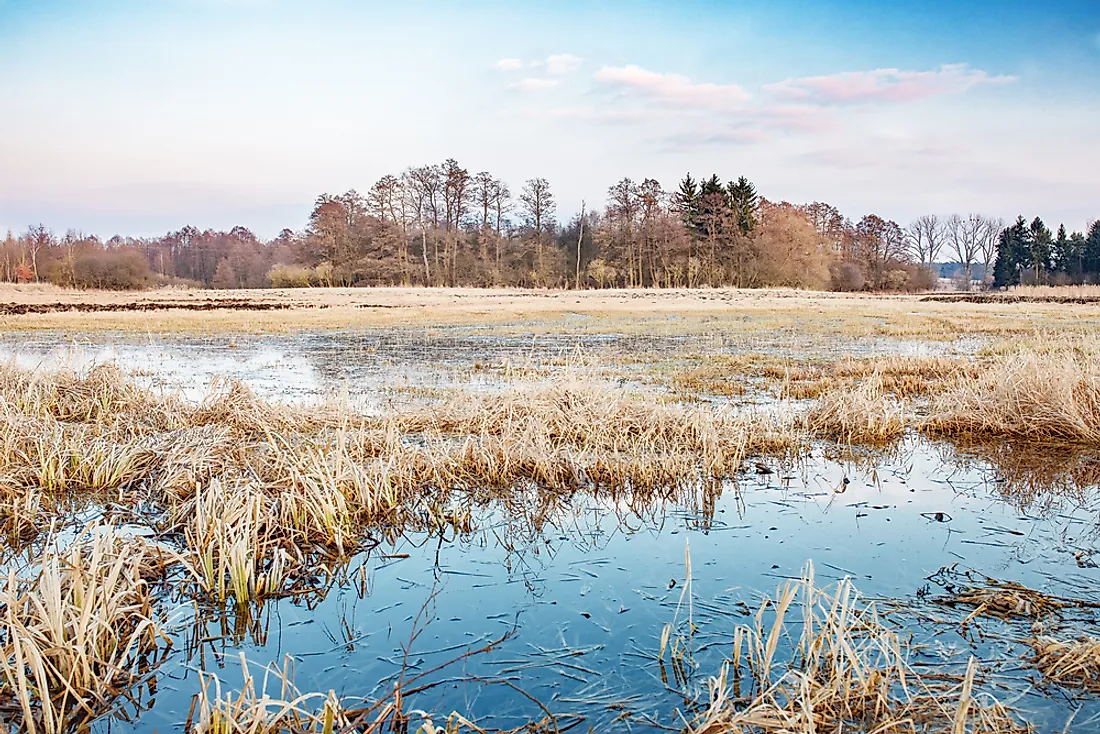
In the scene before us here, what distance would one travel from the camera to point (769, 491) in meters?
6.82

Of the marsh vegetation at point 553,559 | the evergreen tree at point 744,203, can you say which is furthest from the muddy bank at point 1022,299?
the marsh vegetation at point 553,559

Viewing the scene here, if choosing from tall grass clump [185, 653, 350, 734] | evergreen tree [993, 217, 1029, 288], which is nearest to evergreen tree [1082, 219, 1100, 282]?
evergreen tree [993, 217, 1029, 288]

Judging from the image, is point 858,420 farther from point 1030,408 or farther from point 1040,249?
point 1040,249

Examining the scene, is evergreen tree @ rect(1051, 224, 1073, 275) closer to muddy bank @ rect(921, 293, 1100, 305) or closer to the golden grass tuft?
muddy bank @ rect(921, 293, 1100, 305)

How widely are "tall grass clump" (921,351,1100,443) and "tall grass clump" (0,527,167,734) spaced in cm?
827

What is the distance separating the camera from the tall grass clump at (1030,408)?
8.45 meters

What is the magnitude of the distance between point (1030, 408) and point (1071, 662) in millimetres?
6133

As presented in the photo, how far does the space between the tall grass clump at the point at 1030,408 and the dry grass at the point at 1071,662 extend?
217 inches

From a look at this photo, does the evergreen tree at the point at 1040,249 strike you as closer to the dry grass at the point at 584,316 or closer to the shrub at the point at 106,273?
the dry grass at the point at 584,316

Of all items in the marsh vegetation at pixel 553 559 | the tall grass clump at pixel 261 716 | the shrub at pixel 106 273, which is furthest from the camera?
the shrub at pixel 106 273

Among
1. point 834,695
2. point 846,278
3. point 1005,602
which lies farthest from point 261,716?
point 846,278

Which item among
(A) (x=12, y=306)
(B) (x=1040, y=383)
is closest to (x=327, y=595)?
(B) (x=1040, y=383)

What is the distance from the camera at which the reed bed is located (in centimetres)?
307

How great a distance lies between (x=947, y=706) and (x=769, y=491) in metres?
3.63
